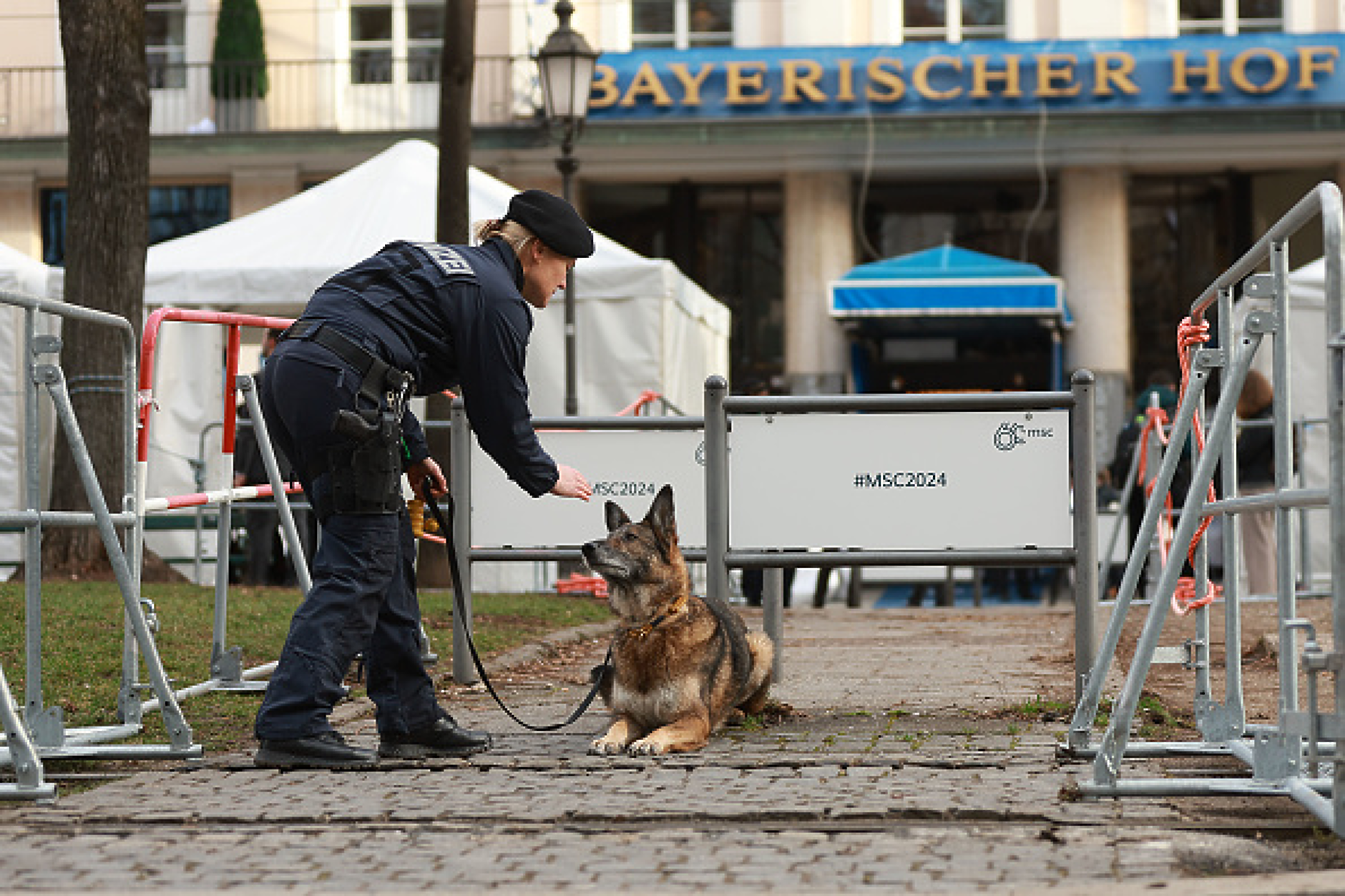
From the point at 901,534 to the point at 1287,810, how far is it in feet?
9.22

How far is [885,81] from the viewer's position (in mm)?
26750

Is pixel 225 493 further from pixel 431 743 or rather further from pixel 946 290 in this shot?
pixel 946 290

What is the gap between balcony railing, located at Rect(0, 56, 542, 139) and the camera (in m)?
28.8

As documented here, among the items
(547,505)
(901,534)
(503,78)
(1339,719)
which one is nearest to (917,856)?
(1339,719)

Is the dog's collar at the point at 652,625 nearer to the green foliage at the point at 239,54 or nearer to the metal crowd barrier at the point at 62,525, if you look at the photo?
the metal crowd barrier at the point at 62,525

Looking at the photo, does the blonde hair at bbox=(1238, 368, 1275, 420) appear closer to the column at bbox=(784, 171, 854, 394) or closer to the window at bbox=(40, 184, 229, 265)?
the column at bbox=(784, 171, 854, 394)

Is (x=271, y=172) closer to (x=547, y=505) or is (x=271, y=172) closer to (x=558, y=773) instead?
(x=547, y=505)

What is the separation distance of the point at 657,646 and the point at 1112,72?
69.1ft

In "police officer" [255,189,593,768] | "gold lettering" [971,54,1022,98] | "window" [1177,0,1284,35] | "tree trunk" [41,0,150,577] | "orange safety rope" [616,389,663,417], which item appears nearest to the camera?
"police officer" [255,189,593,768]

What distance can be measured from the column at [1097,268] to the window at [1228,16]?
2241 millimetres

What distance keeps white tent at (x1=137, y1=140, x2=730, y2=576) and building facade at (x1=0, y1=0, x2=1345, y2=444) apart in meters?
9.08

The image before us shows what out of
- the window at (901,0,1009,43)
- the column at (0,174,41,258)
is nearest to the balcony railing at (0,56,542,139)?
the column at (0,174,41,258)

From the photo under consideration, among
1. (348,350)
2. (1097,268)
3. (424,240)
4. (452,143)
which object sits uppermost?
(1097,268)

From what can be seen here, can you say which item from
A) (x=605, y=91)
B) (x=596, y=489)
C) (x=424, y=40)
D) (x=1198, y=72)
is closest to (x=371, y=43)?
(x=424, y=40)
